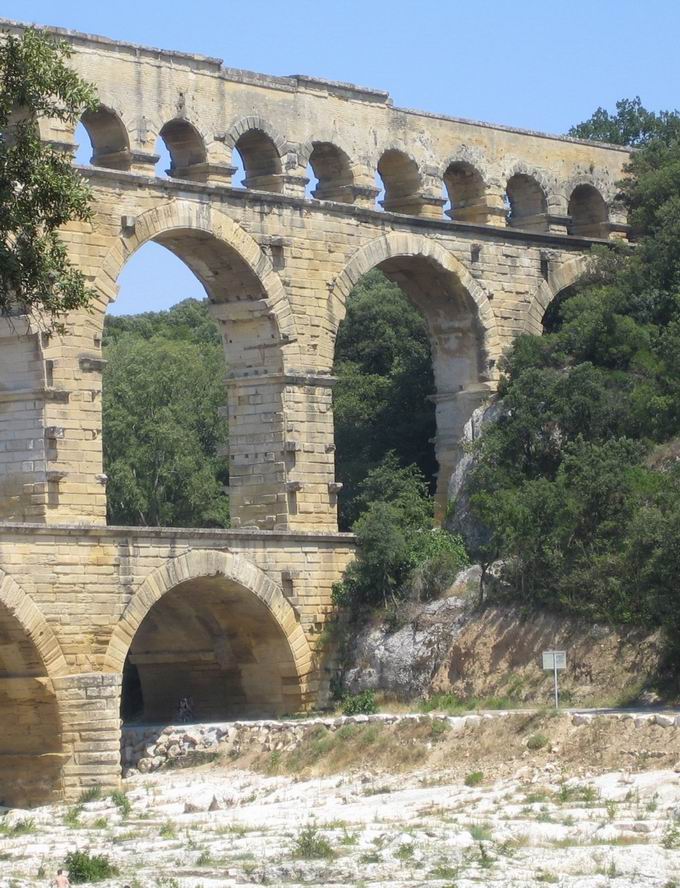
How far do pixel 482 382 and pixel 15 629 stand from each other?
13088mm

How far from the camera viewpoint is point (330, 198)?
45688 mm

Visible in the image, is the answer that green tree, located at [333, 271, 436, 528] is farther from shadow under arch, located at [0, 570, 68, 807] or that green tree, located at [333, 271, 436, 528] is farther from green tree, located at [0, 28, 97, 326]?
green tree, located at [0, 28, 97, 326]

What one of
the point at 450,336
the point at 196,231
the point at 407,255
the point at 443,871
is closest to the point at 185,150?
the point at 196,231

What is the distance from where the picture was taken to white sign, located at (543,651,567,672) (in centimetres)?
3769

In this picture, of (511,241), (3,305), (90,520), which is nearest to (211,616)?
(90,520)

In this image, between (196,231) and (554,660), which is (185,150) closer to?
(196,231)

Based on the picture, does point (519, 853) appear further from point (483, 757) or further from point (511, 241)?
point (511, 241)

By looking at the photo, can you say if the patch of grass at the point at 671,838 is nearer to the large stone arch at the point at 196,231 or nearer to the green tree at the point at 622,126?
the large stone arch at the point at 196,231

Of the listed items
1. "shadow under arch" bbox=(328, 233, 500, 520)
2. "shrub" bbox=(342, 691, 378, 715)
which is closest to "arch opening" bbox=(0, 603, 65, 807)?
"shrub" bbox=(342, 691, 378, 715)

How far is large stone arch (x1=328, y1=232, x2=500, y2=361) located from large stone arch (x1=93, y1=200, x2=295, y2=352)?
139 centimetres

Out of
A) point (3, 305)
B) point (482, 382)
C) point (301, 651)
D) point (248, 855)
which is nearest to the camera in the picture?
point (3, 305)

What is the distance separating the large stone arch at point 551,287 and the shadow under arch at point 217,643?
9346 mm

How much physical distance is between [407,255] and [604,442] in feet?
18.7

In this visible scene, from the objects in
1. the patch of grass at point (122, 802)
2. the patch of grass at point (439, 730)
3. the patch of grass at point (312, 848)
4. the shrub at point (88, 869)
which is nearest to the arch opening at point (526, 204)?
the patch of grass at point (439, 730)
